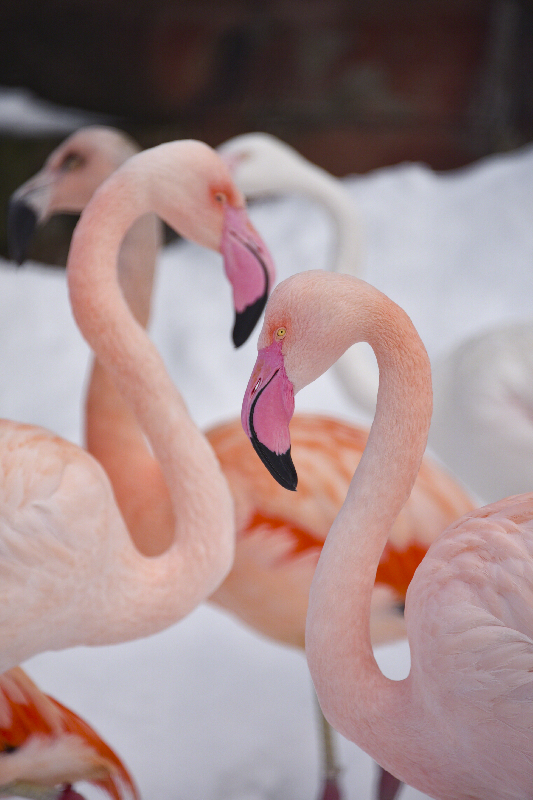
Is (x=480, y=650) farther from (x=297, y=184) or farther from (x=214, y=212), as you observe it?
(x=297, y=184)

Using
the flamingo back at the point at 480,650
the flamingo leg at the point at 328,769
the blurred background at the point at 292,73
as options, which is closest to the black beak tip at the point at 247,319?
the flamingo back at the point at 480,650

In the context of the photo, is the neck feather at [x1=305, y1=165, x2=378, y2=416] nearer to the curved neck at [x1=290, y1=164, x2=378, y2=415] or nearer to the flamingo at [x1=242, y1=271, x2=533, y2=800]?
the curved neck at [x1=290, y1=164, x2=378, y2=415]

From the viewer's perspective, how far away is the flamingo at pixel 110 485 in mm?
1074

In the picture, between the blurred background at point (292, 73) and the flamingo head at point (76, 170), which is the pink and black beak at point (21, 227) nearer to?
the flamingo head at point (76, 170)

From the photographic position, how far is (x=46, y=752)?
117cm

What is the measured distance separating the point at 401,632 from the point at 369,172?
10.5ft

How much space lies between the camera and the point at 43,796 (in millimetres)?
1194

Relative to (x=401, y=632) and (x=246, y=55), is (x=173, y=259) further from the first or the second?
(x=401, y=632)

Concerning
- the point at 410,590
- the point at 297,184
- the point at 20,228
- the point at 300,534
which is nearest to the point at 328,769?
the point at 300,534

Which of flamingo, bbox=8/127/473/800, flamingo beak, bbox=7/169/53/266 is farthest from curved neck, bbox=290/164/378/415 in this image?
flamingo beak, bbox=7/169/53/266

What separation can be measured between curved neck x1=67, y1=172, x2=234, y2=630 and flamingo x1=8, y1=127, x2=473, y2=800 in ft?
0.63

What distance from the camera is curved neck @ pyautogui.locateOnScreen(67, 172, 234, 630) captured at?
121 centimetres

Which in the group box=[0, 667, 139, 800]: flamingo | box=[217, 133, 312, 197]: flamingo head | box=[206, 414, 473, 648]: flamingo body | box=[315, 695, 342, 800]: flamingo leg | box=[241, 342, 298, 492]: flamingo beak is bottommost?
box=[315, 695, 342, 800]: flamingo leg

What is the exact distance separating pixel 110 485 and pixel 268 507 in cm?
35
